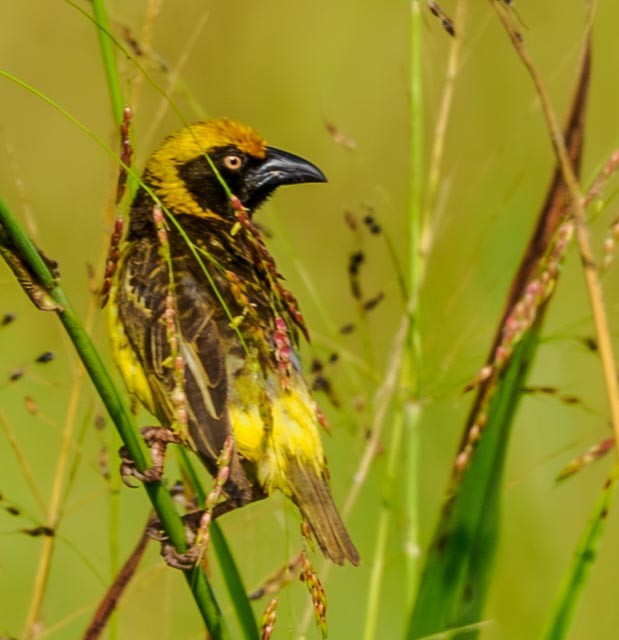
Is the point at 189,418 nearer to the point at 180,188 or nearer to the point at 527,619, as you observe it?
the point at 180,188

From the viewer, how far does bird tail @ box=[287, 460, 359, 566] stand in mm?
2428

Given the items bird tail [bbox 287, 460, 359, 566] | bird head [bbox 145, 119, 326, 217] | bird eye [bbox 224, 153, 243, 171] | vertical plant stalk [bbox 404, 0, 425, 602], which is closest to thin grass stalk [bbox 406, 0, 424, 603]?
vertical plant stalk [bbox 404, 0, 425, 602]

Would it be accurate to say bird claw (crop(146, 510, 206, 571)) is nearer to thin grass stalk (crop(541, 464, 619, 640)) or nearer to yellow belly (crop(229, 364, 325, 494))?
yellow belly (crop(229, 364, 325, 494))

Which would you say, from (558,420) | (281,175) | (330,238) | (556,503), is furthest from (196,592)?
(330,238)

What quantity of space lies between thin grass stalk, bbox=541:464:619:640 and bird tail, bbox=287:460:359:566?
378 millimetres

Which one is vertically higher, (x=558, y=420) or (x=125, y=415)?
(x=125, y=415)

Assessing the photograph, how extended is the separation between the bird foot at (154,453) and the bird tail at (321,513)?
0.99 ft

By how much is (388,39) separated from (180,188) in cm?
223

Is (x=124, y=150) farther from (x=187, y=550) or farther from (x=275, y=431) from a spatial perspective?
(x=275, y=431)

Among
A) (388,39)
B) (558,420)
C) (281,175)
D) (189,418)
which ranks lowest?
(558,420)

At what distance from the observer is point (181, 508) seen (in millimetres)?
2535

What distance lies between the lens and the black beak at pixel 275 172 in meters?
3.25

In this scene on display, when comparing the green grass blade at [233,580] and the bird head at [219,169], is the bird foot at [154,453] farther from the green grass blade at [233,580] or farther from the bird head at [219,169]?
the bird head at [219,169]

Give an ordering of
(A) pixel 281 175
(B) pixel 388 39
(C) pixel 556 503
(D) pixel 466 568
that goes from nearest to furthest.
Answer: (D) pixel 466 568
(A) pixel 281 175
(C) pixel 556 503
(B) pixel 388 39
